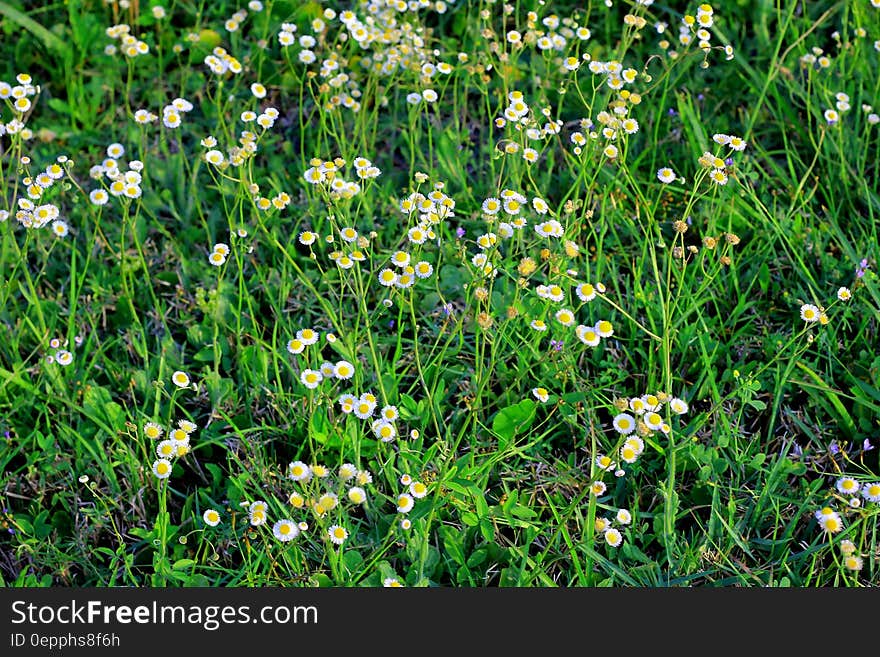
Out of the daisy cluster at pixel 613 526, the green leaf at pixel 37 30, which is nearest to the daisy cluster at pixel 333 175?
the daisy cluster at pixel 613 526

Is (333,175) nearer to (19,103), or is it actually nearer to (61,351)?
(61,351)

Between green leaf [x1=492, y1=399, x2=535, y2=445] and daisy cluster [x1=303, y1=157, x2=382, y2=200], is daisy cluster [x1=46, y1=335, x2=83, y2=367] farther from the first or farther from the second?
green leaf [x1=492, y1=399, x2=535, y2=445]

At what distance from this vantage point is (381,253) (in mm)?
2584

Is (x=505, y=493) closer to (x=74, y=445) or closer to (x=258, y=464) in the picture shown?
(x=258, y=464)

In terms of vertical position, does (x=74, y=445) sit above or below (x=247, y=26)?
below

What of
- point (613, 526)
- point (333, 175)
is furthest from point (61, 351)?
point (613, 526)

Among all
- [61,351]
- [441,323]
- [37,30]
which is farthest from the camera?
[37,30]

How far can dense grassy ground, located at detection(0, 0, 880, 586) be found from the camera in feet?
6.41

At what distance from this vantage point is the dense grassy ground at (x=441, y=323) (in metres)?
1.95

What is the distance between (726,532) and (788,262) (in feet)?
2.84

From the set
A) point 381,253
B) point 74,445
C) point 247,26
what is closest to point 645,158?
point 381,253

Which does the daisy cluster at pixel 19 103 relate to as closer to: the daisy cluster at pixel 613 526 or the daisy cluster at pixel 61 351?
the daisy cluster at pixel 61 351

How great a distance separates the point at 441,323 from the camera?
242 centimetres

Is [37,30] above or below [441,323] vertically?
above
